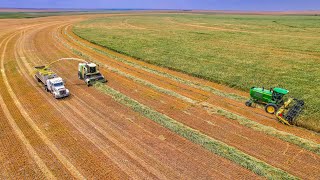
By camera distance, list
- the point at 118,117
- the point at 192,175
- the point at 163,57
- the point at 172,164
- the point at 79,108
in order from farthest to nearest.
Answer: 1. the point at 163,57
2. the point at 79,108
3. the point at 118,117
4. the point at 172,164
5. the point at 192,175

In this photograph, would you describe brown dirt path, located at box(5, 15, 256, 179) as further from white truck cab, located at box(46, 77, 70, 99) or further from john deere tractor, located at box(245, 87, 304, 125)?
john deere tractor, located at box(245, 87, 304, 125)

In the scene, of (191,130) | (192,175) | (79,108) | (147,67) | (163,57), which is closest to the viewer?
(192,175)

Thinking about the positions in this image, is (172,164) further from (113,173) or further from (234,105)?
(234,105)

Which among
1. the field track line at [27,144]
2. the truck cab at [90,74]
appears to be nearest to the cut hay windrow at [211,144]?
the truck cab at [90,74]

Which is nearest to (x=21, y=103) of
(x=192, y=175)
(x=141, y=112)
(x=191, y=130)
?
(x=141, y=112)

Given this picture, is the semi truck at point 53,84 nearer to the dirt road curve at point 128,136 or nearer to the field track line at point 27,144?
the dirt road curve at point 128,136

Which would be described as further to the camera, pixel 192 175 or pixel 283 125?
pixel 283 125
